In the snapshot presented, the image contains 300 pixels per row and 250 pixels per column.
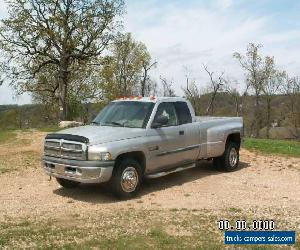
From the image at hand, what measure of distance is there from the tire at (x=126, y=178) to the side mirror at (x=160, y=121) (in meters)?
1.03

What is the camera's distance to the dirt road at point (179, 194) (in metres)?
7.98

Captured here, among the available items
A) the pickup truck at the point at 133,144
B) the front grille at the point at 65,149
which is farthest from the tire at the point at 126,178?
the front grille at the point at 65,149

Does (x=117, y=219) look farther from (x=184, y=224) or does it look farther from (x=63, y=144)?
(x=63, y=144)

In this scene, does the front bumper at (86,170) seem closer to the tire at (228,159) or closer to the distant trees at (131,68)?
the tire at (228,159)

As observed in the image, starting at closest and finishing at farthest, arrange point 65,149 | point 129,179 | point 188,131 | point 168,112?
point 65,149, point 129,179, point 168,112, point 188,131

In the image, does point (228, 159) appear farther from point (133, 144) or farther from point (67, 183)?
point (67, 183)

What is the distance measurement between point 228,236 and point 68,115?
31649 millimetres

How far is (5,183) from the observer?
1066 centimetres

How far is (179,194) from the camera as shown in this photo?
931 centimetres

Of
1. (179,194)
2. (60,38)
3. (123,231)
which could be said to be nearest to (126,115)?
(179,194)

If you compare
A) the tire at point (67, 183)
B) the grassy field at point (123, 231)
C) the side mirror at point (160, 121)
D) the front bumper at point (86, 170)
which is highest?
the side mirror at point (160, 121)

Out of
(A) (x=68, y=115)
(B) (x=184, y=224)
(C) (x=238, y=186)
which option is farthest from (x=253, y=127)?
(B) (x=184, y=224)

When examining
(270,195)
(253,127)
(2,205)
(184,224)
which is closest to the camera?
(184,224)

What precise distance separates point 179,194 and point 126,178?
129 cm
